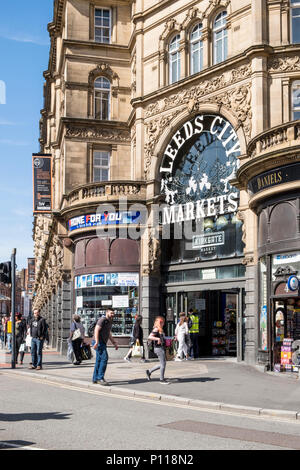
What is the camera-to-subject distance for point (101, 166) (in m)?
30.6

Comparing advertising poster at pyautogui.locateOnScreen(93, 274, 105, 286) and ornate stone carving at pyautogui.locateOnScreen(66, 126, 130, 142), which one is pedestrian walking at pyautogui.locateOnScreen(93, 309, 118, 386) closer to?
advertising poster at pyautogui.locateOnScreen(93, 274, 105, 286)

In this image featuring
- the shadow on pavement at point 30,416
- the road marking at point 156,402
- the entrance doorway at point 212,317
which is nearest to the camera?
the shadow on pavement at point 30,416

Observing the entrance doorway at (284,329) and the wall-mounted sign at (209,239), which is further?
A: the wall-mounted sign at (209,239)

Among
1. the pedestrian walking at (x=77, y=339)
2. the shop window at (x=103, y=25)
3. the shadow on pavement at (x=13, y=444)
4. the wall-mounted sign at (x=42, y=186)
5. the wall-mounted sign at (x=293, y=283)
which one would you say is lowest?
the shadow on pavement at (x=13, y=444)

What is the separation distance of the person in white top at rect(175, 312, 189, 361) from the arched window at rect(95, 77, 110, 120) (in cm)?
1251

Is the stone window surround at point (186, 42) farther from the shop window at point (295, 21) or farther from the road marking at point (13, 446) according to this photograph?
the road marking at point (13, 446)

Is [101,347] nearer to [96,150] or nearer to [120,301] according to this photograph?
[120,301]

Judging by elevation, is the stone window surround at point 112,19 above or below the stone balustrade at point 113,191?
above

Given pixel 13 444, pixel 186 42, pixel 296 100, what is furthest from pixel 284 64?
pixel 13 444

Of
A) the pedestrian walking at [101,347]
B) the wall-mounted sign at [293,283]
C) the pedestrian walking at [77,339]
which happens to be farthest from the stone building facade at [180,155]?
the pedestrian walking at [101,347]

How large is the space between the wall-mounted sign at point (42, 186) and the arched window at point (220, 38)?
47.4ft

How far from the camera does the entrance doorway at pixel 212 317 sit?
24844 millimetres

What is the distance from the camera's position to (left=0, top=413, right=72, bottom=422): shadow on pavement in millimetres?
9906
